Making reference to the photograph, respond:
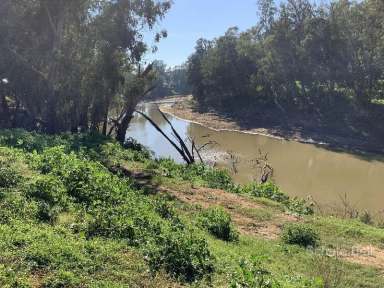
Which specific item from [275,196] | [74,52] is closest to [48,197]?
[275,196]

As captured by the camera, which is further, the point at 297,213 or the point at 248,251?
the point at 297,213

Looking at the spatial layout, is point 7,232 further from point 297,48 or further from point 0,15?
point 297,48

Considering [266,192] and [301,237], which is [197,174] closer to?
[266,192]

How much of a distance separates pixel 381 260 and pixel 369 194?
49.9 feet

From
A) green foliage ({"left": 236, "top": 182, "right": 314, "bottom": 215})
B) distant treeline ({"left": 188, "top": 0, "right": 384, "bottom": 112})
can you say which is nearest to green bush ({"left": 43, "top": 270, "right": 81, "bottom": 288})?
green foliage ({"left": 236, "top": 182, "right": 314, "bottom": 215})

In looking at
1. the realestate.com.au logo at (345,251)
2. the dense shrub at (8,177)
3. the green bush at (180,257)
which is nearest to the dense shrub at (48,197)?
the dense shrub at (8,177)

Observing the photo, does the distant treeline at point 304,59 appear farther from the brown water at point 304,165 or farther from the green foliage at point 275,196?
the green foliage at point 275,196

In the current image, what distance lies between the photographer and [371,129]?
4228 cm

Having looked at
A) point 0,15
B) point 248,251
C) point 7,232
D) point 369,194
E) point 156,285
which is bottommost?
point 369,194

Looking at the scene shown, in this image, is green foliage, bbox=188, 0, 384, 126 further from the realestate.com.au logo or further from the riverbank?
the realestate.com.au logo

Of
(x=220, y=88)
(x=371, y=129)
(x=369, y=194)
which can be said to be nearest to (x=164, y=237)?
(x=369, y=194)

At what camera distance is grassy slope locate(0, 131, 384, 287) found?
6840 mm

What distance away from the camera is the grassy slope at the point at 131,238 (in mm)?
6840

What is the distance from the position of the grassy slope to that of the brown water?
34.2ft
